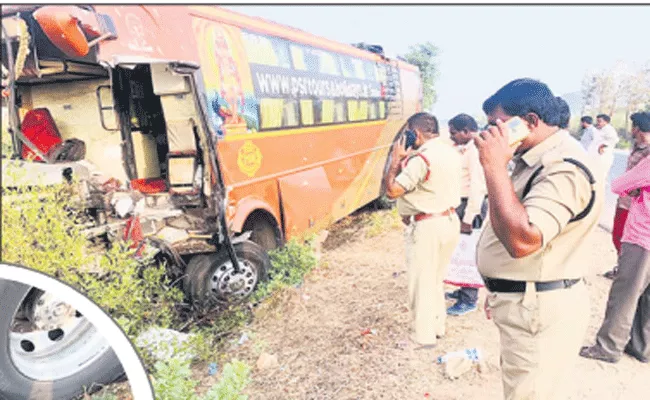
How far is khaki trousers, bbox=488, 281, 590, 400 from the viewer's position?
1.88m

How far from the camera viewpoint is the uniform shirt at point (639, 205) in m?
3.08

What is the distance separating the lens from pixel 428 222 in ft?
10.7

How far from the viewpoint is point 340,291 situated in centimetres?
462

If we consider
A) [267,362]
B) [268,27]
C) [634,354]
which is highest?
[268,27]

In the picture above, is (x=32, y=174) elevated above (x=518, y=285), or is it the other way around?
(x=32, y=174)

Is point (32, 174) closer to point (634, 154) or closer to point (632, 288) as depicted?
point (632, 288)

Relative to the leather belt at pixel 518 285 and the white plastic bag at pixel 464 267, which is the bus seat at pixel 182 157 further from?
the leather belt at pixel 518 285

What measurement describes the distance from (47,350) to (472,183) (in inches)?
142

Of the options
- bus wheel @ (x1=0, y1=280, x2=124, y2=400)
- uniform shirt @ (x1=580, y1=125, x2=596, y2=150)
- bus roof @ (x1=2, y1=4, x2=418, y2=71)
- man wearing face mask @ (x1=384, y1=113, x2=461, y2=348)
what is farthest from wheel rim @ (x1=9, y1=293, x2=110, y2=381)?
uniform shirt @ (x1=580, y1=125, x2=596, y2=150)

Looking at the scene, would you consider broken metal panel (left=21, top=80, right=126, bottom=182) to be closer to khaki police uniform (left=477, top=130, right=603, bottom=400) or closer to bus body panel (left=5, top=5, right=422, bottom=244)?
bus body panel (left=5, top=5, right=422, bottom=244)

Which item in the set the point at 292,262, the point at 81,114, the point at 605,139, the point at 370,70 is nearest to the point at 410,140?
the point at 292,262

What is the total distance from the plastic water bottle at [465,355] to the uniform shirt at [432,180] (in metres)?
0.95

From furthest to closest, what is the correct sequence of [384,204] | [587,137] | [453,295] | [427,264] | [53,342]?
[384,204] < [587,137] < [453,295] < [427,264] < [53,342]

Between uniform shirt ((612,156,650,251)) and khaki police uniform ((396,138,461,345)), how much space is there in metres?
1.10
